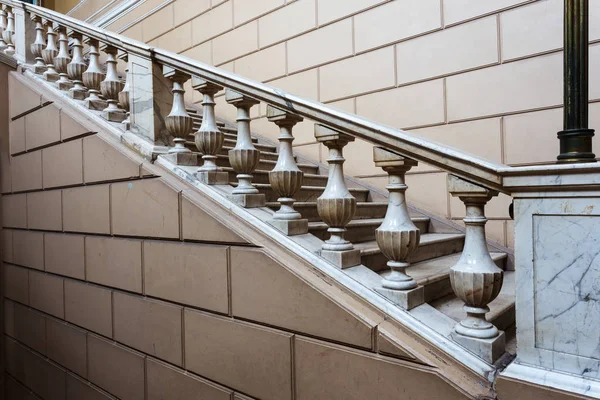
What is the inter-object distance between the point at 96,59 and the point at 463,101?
2827 millimetres

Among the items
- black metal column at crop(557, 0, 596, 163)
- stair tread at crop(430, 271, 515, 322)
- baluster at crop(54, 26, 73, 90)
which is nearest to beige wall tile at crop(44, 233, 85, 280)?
baluster at crop(54, 26, 73, 90)

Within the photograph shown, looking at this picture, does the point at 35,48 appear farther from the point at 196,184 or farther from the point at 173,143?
the point at 196,184

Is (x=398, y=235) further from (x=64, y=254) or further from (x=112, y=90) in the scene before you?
(x=64, y=254)

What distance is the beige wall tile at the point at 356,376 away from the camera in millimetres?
1346

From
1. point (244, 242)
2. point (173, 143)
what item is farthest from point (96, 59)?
point (244, 242)

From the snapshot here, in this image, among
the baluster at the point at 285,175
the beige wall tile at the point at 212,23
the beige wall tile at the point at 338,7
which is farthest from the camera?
the beige wall tile at the point at 212,23

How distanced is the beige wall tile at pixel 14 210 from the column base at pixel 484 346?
390 centimetres

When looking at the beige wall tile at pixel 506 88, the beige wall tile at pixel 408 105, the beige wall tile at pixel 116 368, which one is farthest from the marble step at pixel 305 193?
the beige wall tile at pixel 116 368

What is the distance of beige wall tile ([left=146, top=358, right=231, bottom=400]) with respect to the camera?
6.69ft

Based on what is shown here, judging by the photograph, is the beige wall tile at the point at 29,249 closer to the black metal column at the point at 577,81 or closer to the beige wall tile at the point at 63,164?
the beige wall tile at the point at 63,164

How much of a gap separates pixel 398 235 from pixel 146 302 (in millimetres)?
1697

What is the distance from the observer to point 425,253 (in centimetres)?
242

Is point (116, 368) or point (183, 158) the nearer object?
point (183, 158)

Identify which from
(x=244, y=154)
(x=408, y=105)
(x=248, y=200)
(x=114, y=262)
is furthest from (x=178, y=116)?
(x=408, y=105)
